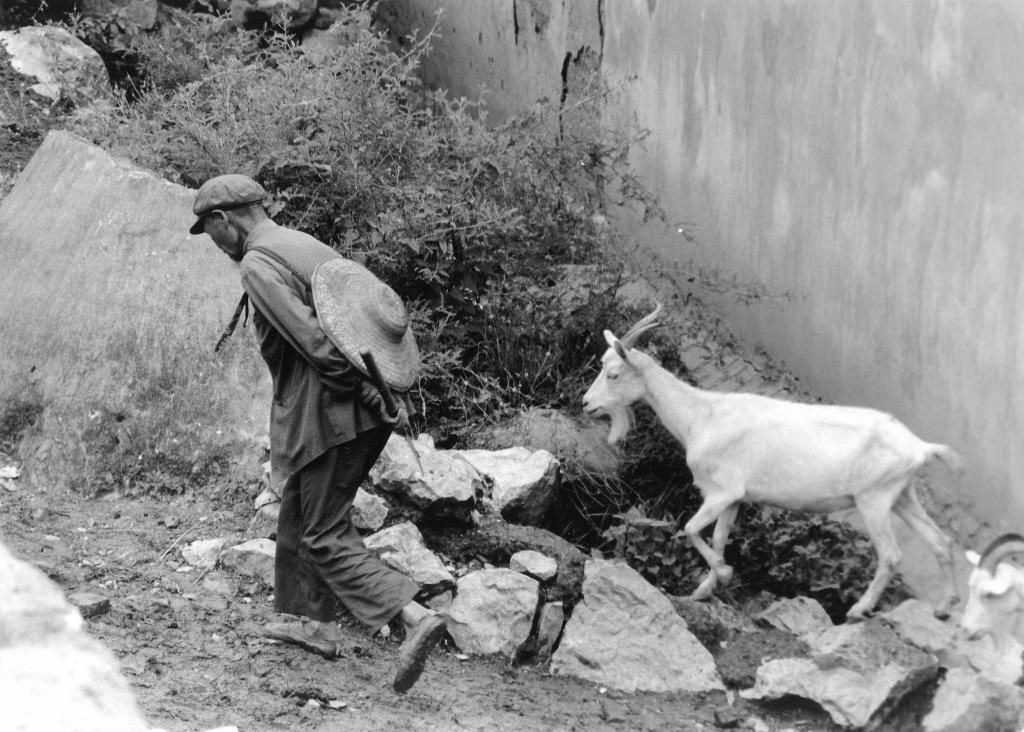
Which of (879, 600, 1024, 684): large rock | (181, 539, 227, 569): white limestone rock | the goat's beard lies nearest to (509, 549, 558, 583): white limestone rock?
the goat's beard

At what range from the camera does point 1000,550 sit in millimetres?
4816

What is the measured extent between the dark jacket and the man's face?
7 cm

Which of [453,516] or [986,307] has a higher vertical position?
[986,307]

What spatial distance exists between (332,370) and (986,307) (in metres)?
2.89

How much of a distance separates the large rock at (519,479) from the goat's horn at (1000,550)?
2.09 metres

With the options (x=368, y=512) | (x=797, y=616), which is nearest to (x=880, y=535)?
(x=797, y=616)

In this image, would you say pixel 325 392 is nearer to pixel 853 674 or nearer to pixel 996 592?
pixel 853 674

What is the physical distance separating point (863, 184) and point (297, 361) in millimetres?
3075

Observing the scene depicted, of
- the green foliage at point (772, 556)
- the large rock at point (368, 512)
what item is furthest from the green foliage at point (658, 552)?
the large rock at point (368, 512)

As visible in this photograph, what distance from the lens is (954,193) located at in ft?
18.5

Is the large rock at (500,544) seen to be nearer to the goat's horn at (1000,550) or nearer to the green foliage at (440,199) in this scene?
the green foliage at (440,199)

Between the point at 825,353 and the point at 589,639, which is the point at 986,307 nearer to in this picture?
the point at 825,353

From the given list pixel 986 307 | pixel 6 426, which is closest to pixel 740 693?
pixel 986 307

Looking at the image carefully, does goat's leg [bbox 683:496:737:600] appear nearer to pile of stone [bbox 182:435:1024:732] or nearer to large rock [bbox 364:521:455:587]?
pile of stone [bbox 182:435:1024:732]
